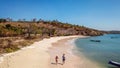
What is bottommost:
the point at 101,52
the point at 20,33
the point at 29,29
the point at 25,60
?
the point at 101,52

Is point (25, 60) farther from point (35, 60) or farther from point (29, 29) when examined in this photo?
point (29, 29)

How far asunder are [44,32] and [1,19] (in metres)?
50.3

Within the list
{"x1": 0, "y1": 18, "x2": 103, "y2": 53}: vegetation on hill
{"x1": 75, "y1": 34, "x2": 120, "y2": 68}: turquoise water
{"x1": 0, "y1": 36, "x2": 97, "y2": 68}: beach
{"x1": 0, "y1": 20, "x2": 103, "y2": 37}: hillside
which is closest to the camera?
{"x1": 0, "y1": 36, "x2": 97, "y2": 68}: beach

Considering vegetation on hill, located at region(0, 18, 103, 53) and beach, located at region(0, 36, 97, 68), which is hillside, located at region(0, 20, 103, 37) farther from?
beach, located at region(0, 36, 97, 68)

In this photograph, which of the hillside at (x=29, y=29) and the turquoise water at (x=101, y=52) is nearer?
the turquoise water at (x=101, y=52)

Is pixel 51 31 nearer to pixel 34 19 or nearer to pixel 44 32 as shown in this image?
pixel 44 32

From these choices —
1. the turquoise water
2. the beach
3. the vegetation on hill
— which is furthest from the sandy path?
the turquoise water

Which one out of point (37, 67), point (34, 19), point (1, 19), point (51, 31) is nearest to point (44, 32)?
point (51, 31)

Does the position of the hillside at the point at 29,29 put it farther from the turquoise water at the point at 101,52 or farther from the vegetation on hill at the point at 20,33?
the turquoise water at the point at 101,52

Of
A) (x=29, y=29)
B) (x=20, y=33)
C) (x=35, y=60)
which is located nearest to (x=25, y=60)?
(x=35, y=60)

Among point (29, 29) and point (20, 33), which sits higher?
point (29, 29)

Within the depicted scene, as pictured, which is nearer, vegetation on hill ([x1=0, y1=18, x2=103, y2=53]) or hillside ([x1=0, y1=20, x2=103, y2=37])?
vegetation on hill ([x1=0, y1=18, x2=103, y2=53])

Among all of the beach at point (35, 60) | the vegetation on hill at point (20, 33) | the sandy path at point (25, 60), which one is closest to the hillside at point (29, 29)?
the vegetation on hill at point (20, 33)

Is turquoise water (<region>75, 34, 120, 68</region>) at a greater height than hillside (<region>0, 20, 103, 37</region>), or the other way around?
hillside (<region>0, 20, 103, 37</region>)
